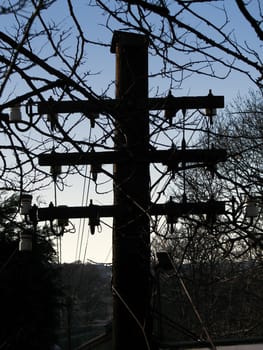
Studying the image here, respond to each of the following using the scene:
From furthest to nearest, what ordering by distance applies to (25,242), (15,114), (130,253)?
1. (25,242)
2. (130,253)
3. (15,114)

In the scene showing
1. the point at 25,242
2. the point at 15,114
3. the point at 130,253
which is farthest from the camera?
the point at 25,242

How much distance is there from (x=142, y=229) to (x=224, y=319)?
18036 mm

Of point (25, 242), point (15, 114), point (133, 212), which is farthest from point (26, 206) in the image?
point (15, 114)

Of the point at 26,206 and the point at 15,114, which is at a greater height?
the point at 15,114

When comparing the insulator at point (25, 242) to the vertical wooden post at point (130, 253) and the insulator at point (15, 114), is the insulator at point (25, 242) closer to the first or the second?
the vertical wooden post at point (130, 253)

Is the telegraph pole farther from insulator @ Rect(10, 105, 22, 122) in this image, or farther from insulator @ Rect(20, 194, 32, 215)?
insulator @ Rect(10, 105, 22, 122)

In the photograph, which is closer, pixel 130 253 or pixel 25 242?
pixel 130 253

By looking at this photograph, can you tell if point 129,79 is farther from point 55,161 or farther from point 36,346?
point 36,346

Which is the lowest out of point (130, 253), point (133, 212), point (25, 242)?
point (130, 253)

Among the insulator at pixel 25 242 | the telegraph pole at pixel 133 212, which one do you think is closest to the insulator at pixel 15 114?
the telegraph pole at pixel 133 212

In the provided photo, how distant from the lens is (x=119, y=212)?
5.29m

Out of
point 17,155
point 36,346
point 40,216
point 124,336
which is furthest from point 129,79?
point 36,346

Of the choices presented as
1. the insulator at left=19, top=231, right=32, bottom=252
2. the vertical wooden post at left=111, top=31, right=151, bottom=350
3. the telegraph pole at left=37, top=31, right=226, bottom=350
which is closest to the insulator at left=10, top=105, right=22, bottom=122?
the telegraph pole at left=37, top=31, right=226, bottom=350

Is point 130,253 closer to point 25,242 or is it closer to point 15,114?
point 25,242
